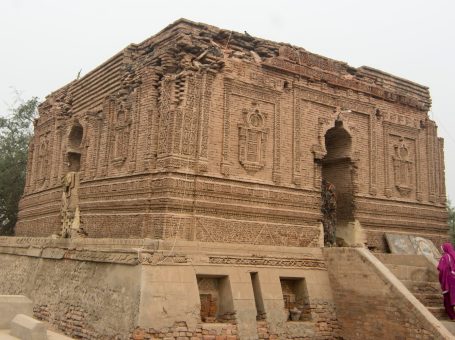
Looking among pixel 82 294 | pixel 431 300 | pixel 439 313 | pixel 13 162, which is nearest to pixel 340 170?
pixel 431 300

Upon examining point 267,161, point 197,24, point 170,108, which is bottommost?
point 267,161

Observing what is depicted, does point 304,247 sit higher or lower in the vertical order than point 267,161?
lower

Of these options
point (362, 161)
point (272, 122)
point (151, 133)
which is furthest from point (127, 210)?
point (362, 161)

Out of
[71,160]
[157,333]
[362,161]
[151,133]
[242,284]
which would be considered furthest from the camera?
[71,160]

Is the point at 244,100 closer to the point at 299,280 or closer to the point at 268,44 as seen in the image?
the point at 268,44

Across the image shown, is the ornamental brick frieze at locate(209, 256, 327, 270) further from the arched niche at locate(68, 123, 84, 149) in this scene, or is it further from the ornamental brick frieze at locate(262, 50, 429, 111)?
the arched niche at locate(68, 123, 84, 149)

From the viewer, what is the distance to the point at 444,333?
8570mm

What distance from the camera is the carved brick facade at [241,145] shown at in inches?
404

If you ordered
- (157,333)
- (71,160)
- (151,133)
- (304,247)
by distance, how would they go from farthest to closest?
1. (71,160)
2. (304,247)
3. (151,133)
4. (157,333)

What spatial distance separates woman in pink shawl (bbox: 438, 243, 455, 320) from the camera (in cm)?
1005

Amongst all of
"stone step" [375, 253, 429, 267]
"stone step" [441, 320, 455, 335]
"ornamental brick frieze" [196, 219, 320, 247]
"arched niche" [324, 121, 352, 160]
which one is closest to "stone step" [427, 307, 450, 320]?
"stone step" [441, 320, 455, 335]

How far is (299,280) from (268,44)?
5392mm

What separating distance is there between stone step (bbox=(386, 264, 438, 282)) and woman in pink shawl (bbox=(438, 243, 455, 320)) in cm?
82

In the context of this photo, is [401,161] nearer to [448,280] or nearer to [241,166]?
[448,280]
